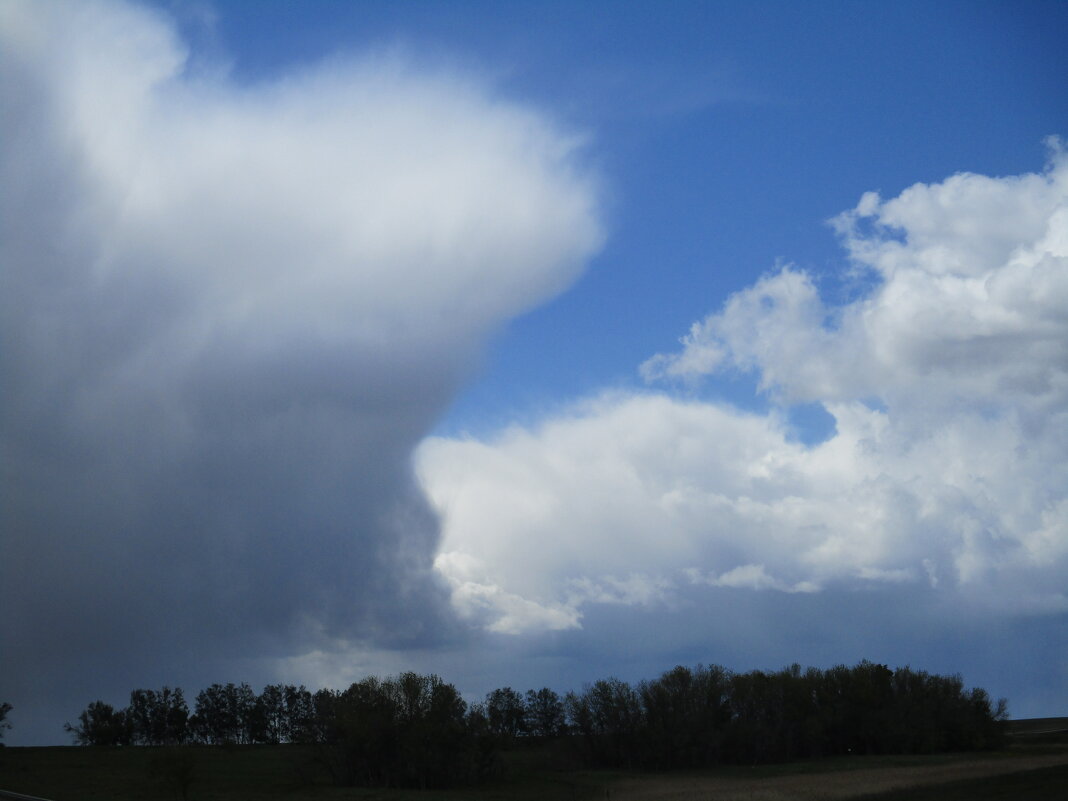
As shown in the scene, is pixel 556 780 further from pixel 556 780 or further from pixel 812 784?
pixel 812 784

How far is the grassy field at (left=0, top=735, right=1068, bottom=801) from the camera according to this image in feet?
228

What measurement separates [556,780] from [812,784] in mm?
41206

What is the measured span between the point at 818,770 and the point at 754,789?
32.2 meters

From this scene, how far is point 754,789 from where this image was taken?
81.6 metres

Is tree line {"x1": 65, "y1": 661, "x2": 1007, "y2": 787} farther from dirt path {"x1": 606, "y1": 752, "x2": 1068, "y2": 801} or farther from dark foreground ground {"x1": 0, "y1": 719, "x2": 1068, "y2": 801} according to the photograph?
dirt path {"x1": 606, "y1": 752, "x2": 1068, "y2": 801}

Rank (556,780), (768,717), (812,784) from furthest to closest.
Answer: (768,717)
(556,780)
(812,784)

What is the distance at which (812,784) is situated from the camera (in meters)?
84.1

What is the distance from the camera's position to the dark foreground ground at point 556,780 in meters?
69.3

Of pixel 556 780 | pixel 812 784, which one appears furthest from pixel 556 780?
pixel 812 784

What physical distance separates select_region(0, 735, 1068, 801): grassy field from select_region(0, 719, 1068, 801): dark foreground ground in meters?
0.14

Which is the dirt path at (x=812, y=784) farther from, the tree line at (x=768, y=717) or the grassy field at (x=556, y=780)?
the tree line at (x=768, y=717)

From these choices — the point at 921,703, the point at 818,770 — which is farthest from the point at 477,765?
the point at 921,703

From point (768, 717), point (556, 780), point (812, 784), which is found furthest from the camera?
point (768, 717)

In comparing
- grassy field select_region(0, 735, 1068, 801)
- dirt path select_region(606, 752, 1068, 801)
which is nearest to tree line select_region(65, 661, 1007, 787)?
grassy field select_region(0, 735, 1068, 801)
